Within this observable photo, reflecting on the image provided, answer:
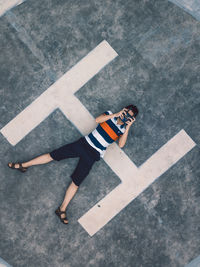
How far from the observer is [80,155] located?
3.63m

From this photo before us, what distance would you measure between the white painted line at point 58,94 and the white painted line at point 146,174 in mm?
1417

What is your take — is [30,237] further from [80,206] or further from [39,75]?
[39,75]

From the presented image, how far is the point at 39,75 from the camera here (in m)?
3.96

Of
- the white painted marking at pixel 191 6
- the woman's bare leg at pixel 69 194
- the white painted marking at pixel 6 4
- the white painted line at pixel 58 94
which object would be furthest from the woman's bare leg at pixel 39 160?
the white painted marking at pixel 191 6

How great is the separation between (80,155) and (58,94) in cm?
129

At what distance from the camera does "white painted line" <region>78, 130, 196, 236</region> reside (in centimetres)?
392

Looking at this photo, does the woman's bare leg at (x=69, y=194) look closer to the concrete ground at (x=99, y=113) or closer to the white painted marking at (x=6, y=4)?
the concrete ground at (x=99, y=113)

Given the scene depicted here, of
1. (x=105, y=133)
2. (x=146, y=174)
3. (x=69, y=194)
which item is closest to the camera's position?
(x=105, y=133)

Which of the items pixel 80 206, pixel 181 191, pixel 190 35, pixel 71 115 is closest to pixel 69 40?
pixel 71 115

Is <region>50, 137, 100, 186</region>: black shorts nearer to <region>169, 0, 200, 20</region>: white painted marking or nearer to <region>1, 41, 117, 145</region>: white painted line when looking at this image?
<region>1, 41, 117, 145</region>: white painted line

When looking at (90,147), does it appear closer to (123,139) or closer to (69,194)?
(123,139)

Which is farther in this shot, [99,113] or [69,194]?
[99,113]

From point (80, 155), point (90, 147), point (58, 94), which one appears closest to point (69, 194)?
point (80, 155)

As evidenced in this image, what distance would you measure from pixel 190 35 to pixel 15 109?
12.3 ft
